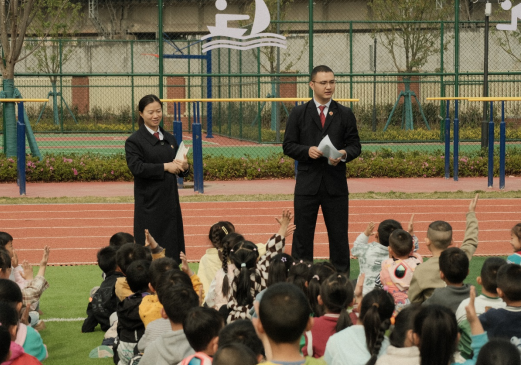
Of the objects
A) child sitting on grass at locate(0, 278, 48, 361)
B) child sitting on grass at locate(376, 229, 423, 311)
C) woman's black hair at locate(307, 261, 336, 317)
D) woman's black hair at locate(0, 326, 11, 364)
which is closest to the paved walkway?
child sitting on grass at locate(376, 229, 423, 311)

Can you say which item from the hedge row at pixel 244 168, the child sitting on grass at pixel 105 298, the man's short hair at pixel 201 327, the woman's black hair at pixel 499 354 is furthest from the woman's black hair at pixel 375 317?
the hedge row at pixel 244 168

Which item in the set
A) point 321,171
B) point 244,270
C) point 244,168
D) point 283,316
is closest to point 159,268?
point 244,270

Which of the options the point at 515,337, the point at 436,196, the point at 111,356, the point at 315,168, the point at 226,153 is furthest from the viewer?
the point at 226,153

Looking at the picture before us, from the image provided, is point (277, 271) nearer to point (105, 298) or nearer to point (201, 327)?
point (201, 327)

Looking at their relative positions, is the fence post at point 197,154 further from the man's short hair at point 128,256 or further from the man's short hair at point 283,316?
the man's short hair at point 283,316

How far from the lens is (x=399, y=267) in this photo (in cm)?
545

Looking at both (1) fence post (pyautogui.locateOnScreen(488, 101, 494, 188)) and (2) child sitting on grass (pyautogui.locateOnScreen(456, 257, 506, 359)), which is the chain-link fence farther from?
(2) child sitting on grass (pyautogui.locateOnScreen(456, 257, 506, 359))

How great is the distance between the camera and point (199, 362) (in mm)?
3385

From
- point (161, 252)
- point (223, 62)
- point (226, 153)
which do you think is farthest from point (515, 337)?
point (223, 62)

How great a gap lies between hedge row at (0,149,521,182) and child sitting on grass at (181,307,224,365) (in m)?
12.3

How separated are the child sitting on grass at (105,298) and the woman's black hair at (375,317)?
2.45 meters

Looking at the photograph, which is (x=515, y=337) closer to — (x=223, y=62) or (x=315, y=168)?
(x=315, y=168)

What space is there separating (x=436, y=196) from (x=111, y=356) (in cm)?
867

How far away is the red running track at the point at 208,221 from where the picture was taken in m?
9.41
